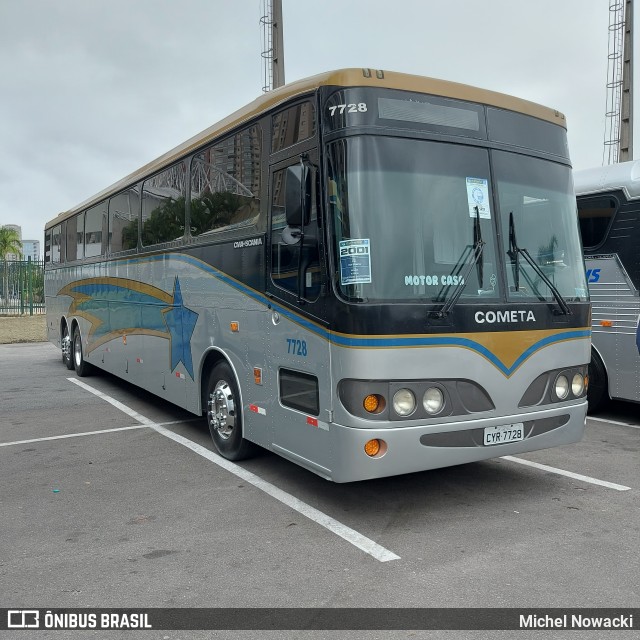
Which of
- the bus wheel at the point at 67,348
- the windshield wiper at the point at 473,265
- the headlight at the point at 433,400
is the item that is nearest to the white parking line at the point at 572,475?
the headlight at the point at 433,400

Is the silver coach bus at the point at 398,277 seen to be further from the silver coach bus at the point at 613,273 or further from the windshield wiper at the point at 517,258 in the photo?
the silver coach bus at the point at 613,273

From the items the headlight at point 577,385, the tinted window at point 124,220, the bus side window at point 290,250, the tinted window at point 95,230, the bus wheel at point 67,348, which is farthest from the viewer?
the bus wheel at point 67,348

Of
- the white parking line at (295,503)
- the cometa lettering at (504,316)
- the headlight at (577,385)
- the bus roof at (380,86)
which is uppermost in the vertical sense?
the bus roof at (380,86)

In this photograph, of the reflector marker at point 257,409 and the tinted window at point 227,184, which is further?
the tinted window at point 227,184

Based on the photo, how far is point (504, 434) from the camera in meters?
5.10

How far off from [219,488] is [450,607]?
2688 mm

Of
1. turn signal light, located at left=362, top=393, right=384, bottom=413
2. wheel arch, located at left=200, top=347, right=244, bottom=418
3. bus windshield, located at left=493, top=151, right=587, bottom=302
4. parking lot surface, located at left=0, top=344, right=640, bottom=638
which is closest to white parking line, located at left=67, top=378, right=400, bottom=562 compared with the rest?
parking lot surface, located at left=0, top=344, right=640, bottom=638

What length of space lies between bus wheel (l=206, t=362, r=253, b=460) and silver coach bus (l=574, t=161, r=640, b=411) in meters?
4.74

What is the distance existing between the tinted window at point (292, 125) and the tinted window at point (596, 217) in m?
4.58

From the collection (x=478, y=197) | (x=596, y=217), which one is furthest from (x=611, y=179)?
(x=478, y=197)

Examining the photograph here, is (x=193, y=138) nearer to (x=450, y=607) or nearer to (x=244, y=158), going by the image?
(x=244, y=158)

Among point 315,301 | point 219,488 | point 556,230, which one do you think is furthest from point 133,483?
point 556,230

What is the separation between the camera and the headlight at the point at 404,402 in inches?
185

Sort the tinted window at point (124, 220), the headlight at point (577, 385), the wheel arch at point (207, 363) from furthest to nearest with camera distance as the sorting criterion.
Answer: the tinted window at point (124, 220), the wheel arch at point (207, 363), the headlight at point (577, 385)
